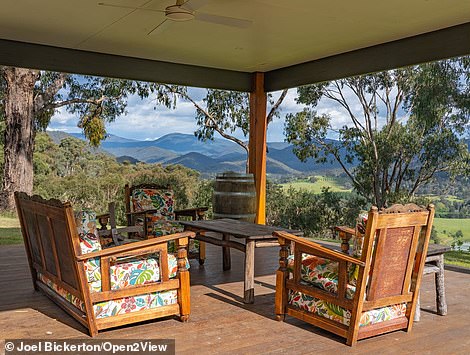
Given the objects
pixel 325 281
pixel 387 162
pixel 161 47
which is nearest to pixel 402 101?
pixel 387 162

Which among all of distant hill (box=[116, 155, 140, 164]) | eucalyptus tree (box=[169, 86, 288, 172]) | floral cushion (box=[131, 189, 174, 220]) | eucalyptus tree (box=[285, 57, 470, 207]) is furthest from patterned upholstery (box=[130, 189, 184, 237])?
eucalyptus tree (box=[285, 57, 470, 207])

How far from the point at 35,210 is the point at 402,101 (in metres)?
10.2

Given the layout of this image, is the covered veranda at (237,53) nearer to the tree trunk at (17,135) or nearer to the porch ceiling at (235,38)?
the porch ceiling at (235,38)

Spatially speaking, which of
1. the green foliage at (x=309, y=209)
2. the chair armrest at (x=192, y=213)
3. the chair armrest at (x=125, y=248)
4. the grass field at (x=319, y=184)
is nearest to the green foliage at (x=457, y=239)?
the green foliage at (x=309, y=209)

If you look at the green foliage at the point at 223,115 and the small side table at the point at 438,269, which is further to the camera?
the green foliage at the point at 223,115

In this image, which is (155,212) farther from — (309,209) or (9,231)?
(309,209)

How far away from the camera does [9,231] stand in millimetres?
9422

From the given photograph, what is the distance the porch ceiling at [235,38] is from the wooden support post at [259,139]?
0.78 feet

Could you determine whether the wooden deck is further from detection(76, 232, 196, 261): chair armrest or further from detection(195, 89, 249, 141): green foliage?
detection(195, 89, 249, 141): green foliage

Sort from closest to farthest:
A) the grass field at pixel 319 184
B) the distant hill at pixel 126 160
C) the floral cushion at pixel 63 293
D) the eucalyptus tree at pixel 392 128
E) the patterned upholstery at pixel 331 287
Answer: the patterned upholstery at pixel 331 287 → the floral cushion at pixel 63 293 → the eucalyptus tree at pixel 392 128 → the distant hill at pixel 126 160 → the grass field at pixel 319 184

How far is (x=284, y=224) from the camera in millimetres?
12852

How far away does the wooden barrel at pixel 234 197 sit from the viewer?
738cm

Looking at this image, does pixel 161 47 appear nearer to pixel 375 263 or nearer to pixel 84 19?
pixel 84 19

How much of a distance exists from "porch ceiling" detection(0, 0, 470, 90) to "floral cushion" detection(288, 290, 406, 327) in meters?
2.35
